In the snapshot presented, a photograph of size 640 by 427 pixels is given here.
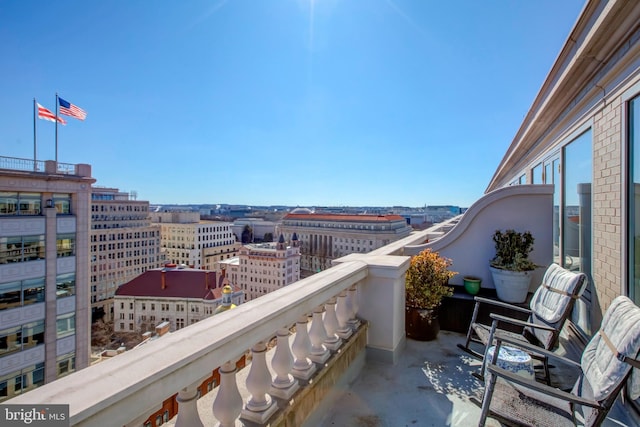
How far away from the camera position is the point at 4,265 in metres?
11.0

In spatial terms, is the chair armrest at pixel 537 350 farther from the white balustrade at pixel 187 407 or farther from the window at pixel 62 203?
the window at pixel 62 203

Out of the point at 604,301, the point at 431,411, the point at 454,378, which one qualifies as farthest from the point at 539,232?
the point at 431,411

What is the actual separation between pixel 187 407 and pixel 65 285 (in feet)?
53.1

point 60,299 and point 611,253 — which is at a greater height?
point 611,253

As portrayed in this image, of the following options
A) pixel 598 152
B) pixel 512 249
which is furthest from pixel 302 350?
pixel 512 249

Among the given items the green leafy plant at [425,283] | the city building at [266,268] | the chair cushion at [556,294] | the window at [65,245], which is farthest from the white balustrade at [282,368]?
the city building at [266,268]

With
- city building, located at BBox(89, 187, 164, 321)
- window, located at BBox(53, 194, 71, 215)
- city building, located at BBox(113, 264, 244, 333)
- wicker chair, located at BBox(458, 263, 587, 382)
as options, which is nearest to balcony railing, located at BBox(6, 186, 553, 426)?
wicker chair, located at BBox(458, 263, 587, 382)

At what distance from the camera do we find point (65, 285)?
1286 cm

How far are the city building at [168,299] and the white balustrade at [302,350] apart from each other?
29596 mm

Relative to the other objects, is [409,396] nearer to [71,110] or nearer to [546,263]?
[546,263]

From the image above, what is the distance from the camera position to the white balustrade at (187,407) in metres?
1.02

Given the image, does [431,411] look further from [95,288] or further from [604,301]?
[95,288]

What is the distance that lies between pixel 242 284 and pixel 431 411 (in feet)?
139

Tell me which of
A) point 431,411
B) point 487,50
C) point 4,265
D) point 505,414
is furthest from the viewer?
point 4,265
